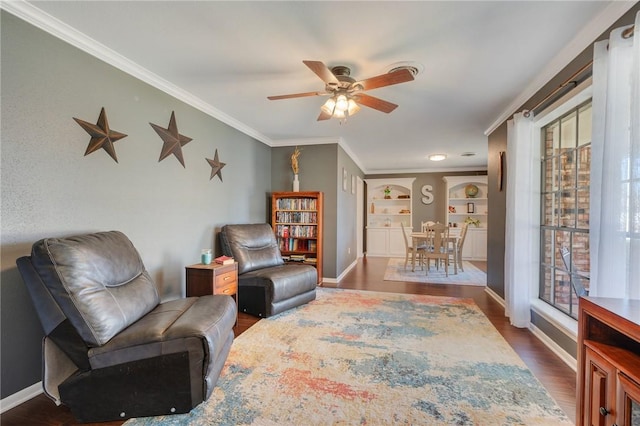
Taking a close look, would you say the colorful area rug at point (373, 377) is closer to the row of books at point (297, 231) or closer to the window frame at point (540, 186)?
the window frame at point (540, 186)

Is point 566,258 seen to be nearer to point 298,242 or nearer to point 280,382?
point 280,382

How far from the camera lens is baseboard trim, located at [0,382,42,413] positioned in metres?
1.69

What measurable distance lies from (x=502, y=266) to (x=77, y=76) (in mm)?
4664

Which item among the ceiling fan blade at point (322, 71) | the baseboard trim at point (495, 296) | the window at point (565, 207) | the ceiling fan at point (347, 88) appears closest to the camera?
the ceiling fan blade at point (322, 71)

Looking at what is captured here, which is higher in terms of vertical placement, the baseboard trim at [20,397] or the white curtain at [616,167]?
the white curtain at [616,167]

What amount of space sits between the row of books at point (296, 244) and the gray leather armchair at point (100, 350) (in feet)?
10.3

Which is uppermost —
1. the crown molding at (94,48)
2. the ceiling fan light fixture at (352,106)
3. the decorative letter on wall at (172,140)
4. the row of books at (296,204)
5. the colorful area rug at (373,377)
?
the crown molding at (94,48)

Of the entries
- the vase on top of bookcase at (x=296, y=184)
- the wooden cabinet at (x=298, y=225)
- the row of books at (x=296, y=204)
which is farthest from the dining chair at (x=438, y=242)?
the vase on top of bookcase at (x=296, y=184)

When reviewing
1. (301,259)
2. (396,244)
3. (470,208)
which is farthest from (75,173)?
(470,208)

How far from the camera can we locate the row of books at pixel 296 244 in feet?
15.8

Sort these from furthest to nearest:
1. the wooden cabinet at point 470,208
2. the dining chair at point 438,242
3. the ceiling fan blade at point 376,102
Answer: the wooden cabinet at point 470,208 → the dining chair at point 438,242 → the ceiling fan blade at point 376,102

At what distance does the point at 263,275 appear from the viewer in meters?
3.16

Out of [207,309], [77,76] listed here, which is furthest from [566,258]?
[77,76]

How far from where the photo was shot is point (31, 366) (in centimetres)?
185
